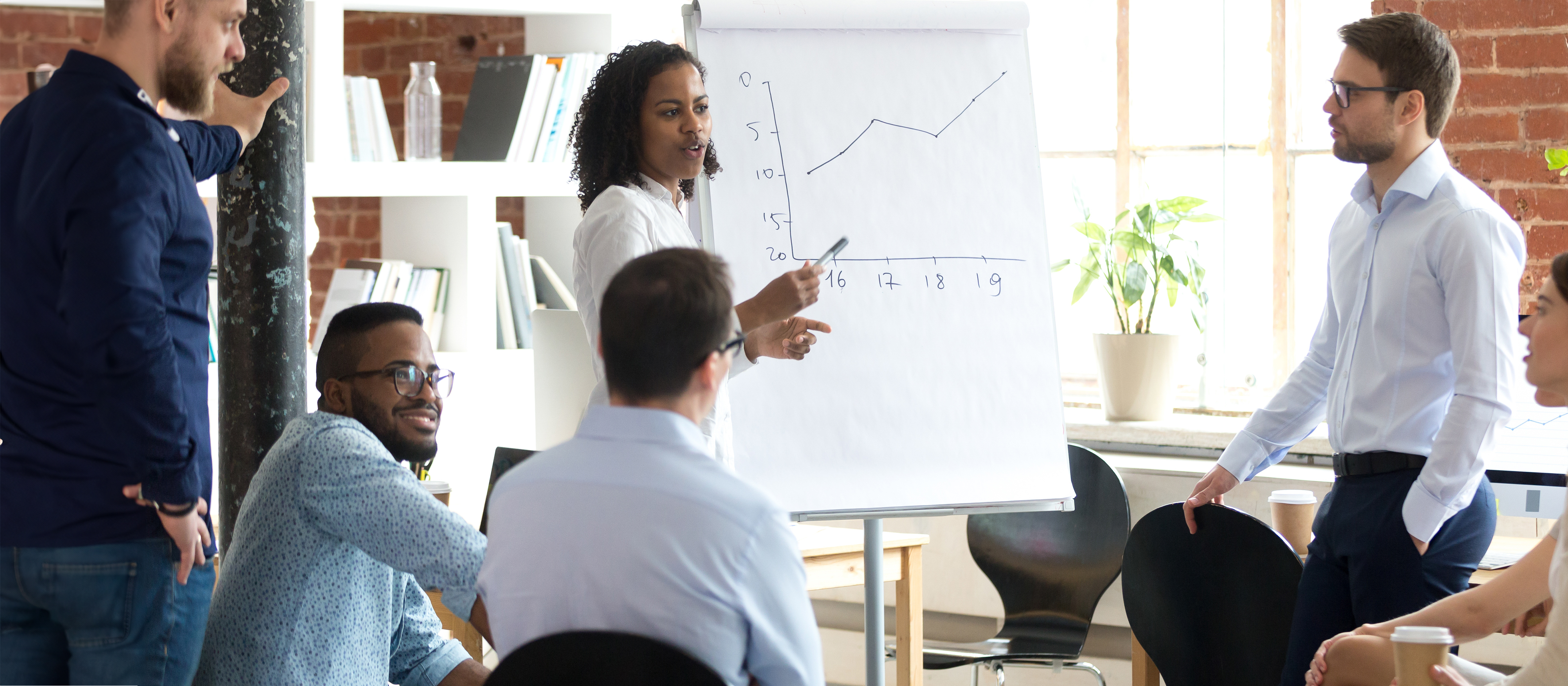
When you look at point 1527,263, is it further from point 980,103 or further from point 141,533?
A: point 141,533

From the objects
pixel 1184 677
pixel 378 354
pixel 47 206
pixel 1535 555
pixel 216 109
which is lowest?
pixel 1184 677

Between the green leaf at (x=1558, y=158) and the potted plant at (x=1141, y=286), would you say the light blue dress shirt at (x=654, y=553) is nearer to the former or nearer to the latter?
the green leaf at (x=1558, y=158)

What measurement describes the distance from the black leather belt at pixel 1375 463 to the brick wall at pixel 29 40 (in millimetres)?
3949

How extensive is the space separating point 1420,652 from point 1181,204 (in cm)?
229

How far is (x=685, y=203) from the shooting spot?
8.30 feet

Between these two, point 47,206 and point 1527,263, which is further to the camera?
point 1527,263

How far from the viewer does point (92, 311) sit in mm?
1374

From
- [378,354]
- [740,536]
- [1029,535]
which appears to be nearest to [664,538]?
[740,536]

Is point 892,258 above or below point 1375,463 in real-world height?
above

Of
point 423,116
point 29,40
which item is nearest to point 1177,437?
point 423,116

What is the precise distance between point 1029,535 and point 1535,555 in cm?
160

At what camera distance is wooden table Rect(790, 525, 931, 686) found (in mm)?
2650

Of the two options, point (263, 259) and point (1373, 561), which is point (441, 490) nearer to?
point (263, 259)

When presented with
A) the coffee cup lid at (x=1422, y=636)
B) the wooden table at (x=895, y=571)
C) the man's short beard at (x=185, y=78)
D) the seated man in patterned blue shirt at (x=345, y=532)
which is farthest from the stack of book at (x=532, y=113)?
the coffee cup lid at (x=1422, y=636)
